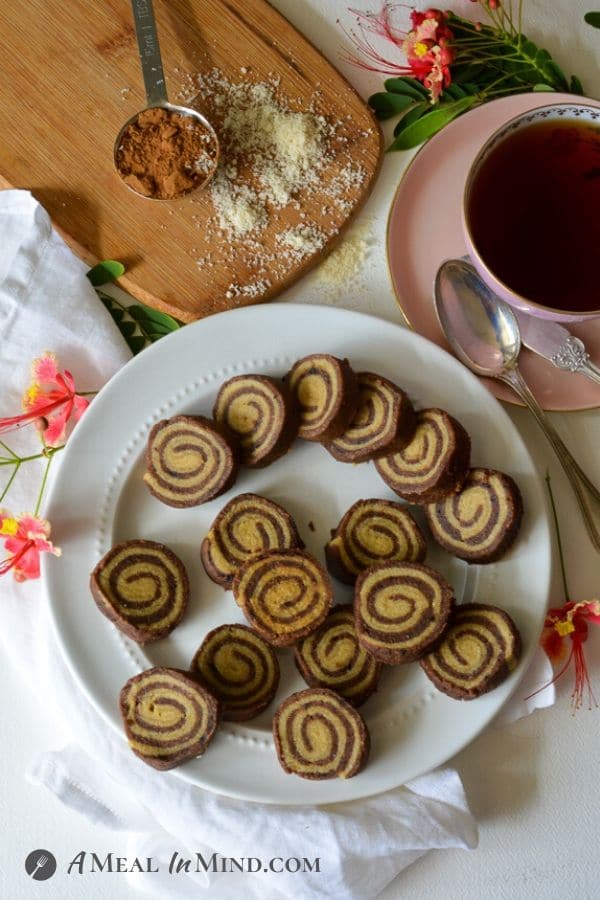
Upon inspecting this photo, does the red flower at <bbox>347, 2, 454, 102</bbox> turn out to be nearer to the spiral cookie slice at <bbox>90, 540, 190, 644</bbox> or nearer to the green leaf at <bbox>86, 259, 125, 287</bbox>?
the green leaf at <bbox>86, 259, 125, 287</bbox>

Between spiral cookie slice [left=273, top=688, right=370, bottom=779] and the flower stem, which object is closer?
spiral cookie slice [left=273, top=688, right=370, bottom=779]

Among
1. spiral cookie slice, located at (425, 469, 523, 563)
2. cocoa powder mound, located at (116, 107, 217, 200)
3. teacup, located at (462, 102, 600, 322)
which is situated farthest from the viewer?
cocoa powder mound, located at (116, 107, 217, 200)

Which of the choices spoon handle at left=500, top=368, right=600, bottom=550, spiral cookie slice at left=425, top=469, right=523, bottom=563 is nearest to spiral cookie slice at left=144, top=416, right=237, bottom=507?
spiral cookie slice at left=425, top=469, right=523, bottom=563

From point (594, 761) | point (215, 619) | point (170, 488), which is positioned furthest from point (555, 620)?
point (170, 488)

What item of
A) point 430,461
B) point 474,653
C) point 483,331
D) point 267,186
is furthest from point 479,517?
point 267,186

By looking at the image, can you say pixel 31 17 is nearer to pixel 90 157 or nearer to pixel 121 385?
pixel 90 157

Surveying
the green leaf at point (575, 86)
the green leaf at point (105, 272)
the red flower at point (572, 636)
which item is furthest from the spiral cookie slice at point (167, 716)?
the green leaf at point (575, 86)
